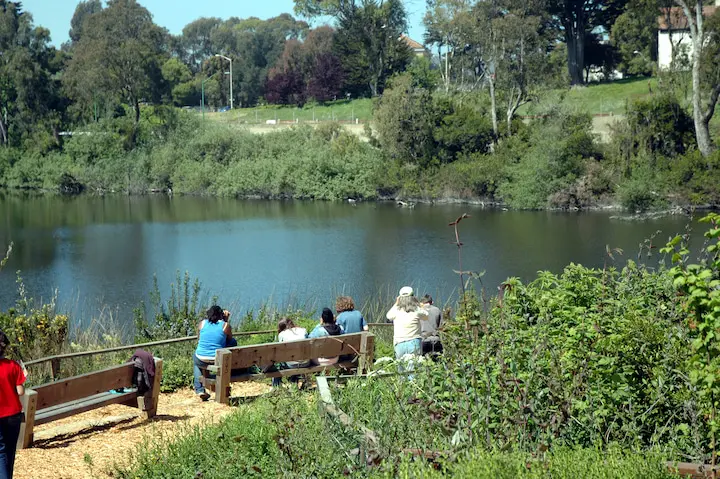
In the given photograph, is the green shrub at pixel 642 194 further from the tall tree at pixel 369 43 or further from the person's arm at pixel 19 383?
the person's arm at pixel 19 383

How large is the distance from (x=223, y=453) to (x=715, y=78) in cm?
4047

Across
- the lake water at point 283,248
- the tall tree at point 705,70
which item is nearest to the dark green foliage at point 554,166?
the lake water at point 283,248

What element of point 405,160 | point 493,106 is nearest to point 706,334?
point 405,160

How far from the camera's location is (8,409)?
248 inches

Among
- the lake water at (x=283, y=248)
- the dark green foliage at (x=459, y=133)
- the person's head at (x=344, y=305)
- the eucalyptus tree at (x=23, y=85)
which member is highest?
the eucalyptus tree at (x=23, y=85)

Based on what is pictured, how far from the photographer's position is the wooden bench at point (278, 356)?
28.1ft

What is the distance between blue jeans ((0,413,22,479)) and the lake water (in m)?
12.3

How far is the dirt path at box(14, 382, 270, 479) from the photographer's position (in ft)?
22.5

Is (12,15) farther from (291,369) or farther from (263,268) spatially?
(291,369)

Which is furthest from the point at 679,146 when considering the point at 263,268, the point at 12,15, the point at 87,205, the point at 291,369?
the point at 12,15

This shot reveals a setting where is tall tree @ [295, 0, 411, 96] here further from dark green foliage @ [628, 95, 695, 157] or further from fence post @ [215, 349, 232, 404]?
fence post @ [215, 349, 232, 404]

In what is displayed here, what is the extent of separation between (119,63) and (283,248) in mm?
36535

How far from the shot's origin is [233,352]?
856 centimetres

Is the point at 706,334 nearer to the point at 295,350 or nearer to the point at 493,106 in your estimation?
the point at 295,350
